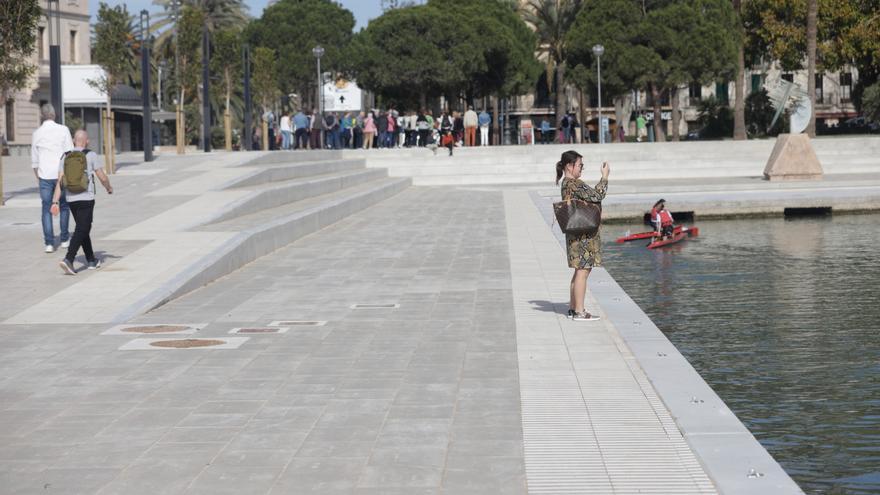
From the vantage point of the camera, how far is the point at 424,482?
20.5ft

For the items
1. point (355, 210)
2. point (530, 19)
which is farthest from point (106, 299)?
point (530, 19)

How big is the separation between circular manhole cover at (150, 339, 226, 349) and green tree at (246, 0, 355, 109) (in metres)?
78.9

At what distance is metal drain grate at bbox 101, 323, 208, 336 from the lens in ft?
37.7

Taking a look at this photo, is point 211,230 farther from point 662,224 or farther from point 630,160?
point 630,160

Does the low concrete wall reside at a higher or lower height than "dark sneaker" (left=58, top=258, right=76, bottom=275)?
lower

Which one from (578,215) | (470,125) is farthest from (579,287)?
(470,125)

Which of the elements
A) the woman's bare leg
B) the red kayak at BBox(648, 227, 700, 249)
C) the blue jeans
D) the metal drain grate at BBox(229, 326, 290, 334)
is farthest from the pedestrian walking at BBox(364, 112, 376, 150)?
the woman's bare leg

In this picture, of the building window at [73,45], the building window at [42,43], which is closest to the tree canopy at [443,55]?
the building window at [73,45]

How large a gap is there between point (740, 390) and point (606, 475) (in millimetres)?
4076

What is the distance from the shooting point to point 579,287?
38.3 ft

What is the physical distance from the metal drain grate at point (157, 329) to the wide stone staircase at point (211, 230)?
47cm

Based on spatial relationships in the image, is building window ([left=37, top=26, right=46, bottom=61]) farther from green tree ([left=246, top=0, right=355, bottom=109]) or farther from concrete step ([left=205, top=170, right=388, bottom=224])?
concrete step ([left=205, top=170, right=388, bottom=224])

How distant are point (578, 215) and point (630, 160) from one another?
1439 inches

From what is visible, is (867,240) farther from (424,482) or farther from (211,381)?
(424,482)
